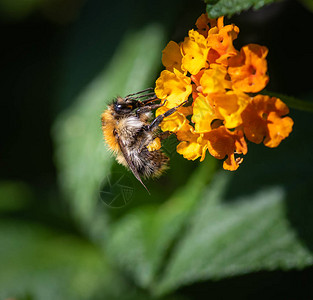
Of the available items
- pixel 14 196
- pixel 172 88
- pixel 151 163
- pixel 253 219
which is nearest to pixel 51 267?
pixel 14 196

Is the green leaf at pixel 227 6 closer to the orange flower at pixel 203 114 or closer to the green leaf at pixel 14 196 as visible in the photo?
the orange flower at pixel 203 114

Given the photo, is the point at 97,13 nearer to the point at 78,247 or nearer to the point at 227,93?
the point at 78,247

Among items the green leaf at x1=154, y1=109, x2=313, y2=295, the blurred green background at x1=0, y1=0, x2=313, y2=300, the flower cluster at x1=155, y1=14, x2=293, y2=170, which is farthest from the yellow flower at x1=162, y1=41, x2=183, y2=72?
the green leaf at x1=154, y1=109, x2=313, y2=295

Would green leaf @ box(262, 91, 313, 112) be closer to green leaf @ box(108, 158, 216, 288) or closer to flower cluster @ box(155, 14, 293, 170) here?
flower cluster @ box(155, 14, 293, 170)

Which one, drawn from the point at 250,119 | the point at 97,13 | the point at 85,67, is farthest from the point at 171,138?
the point at 97,13

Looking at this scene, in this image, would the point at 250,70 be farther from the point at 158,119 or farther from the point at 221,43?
the point at 158,119

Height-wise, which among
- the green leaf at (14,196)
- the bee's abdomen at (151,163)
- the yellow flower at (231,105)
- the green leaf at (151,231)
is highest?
the yellow flower at (231,105)

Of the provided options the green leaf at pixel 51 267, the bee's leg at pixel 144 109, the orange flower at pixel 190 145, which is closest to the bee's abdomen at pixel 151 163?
the bee's leg at pixel 144 109
